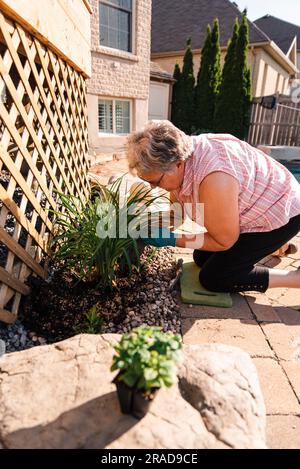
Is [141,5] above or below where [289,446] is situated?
above

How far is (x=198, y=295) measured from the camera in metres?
1.94

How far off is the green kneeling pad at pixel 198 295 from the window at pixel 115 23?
662 cm

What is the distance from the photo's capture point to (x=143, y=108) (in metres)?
8.26

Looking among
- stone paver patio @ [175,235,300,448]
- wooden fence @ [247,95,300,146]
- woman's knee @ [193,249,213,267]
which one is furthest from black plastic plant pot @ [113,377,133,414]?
wooden fence @ [247,95,300,146]

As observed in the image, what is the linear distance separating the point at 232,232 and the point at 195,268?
2.12ft

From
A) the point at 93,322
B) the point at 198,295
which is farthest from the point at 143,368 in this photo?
the point at 198,295

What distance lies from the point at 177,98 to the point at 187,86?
543mm

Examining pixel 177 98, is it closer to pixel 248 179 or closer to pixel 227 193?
pixel 248 179

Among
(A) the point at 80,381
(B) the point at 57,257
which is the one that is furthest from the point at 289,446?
(B) the point at 57,257

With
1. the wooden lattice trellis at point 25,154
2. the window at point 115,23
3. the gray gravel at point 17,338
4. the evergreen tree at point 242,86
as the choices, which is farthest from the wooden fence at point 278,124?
the gray gravel at point 17,338

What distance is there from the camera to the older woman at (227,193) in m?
1.59

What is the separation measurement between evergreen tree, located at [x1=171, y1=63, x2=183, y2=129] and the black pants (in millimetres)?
10200

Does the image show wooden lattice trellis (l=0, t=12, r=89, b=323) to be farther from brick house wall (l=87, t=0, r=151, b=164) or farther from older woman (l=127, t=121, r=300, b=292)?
brick house wall (l=87, t=0, r=151, b=164)

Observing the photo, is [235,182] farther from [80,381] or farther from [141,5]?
[141,5]
